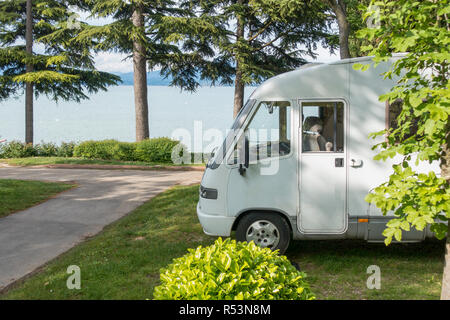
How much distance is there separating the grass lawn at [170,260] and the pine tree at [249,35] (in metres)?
13.0

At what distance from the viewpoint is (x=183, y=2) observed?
23297 millimetres

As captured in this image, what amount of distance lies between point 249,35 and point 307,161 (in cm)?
1677

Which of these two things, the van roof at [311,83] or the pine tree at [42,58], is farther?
the pine tree at [42,58]

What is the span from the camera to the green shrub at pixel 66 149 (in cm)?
2375

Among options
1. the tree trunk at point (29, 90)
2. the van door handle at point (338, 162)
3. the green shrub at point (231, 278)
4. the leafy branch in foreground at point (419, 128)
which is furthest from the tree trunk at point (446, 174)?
the tree trunk at point (29, 90)

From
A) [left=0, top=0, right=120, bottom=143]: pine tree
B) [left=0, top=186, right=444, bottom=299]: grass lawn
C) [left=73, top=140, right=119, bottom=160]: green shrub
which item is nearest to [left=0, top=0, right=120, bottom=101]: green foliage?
[left=0, top=0, right=120, bottom=143]: pine tree

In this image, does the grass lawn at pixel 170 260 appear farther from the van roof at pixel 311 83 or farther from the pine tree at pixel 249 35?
the pine tree at pixel 249 35

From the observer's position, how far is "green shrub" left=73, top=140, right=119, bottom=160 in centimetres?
2203

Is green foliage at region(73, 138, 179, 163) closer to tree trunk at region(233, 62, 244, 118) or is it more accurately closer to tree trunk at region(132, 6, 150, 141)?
tree trunk at region(132, 6, 150, 141)

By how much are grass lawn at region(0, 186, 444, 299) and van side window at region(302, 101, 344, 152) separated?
1742 mm

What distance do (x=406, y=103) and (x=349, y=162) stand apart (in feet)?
9.96

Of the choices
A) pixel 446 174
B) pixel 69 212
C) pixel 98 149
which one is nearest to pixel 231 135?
pixel 446 174
